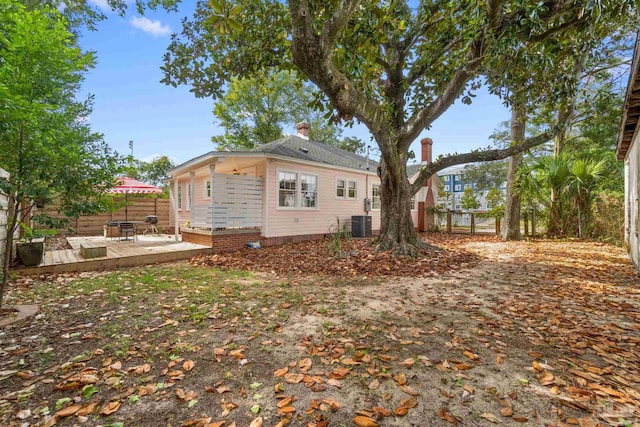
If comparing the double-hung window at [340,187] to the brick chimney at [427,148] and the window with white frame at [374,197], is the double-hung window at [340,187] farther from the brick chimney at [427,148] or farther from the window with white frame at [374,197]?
the brick chimney at [427,148]

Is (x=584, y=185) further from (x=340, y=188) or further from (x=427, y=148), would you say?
(x=340, y=188)

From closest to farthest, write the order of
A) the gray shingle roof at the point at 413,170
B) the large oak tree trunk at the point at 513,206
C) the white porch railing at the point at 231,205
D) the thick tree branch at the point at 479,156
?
the thick tree branch at the point at 479,156 < the white porch railing at the point at 231,205 < the large oak tree trunk at the point at 513,206 < the gray shingle roof at the point at 413,170

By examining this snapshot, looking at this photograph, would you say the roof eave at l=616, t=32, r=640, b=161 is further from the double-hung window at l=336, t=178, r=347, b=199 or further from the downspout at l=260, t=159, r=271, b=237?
the double-hung window at l=336, t=178, r=347, b=199

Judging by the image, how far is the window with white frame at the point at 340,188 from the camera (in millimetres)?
12586

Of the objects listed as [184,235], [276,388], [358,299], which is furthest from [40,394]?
[184,235]

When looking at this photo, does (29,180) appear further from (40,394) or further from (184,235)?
(184,235)

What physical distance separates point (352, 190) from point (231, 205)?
6.26 meters

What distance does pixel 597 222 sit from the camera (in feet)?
34.7

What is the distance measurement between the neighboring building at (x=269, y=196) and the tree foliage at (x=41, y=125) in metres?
4.94

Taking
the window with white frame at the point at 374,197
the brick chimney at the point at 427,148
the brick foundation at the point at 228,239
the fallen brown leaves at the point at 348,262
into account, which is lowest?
the fallen brown leaves at the point at 348,262

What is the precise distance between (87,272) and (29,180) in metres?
3.99

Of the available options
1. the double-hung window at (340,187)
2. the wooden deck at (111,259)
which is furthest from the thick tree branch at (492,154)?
the wooden deck at (111,259)

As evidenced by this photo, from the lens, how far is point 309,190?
1132 cm

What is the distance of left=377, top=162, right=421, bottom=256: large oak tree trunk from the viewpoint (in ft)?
24.3
